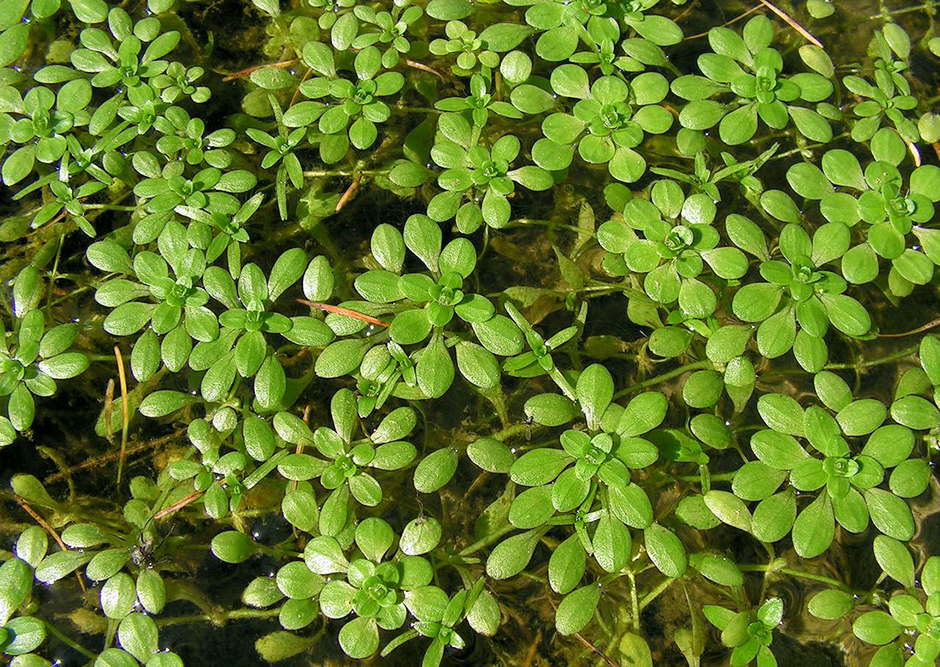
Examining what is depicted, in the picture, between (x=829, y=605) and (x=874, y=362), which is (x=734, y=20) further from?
(x=829, y=605)

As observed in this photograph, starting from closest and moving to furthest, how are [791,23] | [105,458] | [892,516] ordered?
[892,516] < [105,458] < [791,23]

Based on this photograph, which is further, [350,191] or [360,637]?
[350,191]

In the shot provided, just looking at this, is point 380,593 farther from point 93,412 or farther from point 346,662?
point 93,412

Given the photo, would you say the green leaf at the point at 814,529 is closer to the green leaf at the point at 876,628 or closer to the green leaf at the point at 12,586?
the green leaf at the point at 876,628

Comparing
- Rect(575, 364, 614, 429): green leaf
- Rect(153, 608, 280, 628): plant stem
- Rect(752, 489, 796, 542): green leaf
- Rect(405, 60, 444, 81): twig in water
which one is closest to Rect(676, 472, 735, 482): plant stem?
Rect(752, 489, 796, 542): green leaf

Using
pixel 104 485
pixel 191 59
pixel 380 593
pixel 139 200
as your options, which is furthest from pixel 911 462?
pixel 191 59

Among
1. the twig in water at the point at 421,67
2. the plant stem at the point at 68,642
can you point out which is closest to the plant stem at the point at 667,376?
the twig in water at the point at 421,67

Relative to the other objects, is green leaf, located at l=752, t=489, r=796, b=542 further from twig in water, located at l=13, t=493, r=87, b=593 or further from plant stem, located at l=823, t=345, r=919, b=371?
twig in water, located at l=13, t=493, r=87, b=593

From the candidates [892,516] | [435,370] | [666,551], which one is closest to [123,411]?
[435,370]
